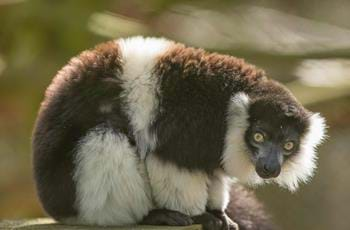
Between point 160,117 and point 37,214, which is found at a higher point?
point 160,117

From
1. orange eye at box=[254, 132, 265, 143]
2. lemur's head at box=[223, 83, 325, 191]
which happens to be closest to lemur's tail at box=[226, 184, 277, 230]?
lemur's head at box=[223, 83, 325, 191]

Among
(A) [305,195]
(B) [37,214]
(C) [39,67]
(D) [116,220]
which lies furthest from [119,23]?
(D) [116,220]

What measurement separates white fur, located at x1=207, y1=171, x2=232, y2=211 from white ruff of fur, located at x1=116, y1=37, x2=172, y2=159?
0.61 m

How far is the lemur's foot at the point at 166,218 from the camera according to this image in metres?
6.38

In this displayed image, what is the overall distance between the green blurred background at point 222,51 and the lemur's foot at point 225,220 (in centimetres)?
321

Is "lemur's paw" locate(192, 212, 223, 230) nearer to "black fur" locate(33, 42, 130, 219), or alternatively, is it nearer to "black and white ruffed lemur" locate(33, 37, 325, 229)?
"black and white ruffed lemur" locate(33, 37, 325, 229)

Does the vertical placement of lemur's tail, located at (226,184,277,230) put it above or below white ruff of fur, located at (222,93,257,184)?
below

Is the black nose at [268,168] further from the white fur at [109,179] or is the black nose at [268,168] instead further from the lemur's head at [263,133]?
the white fur at [109,179]

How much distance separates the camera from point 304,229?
1168cm

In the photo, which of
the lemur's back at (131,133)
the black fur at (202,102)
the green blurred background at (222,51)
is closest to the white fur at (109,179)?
the lemur's back at (131,133)

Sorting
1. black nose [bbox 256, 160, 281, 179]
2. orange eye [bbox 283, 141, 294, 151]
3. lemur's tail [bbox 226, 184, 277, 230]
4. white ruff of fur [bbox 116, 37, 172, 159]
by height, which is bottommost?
lemur's tail [bbox 226, 184, 277, 230]

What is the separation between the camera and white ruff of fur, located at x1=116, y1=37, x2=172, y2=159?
253 inches

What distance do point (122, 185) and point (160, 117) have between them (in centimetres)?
55

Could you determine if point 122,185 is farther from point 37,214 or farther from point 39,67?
point 37,214
